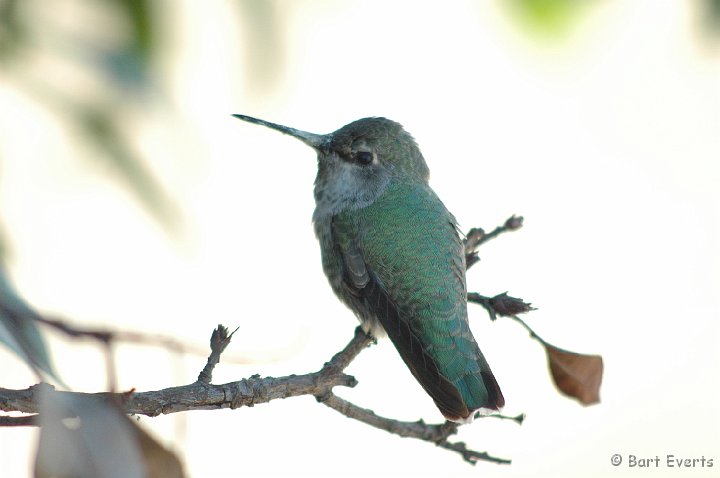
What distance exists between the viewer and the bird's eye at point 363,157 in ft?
11.6

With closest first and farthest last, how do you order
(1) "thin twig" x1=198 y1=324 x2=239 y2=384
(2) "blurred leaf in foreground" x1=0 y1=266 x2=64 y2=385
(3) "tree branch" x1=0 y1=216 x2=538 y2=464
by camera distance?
1. (2) "blurred leaf in foreground" x1=0 y1=266 x2=64 y2=385
2. (3) "tree branch" x1=0 y1=216 x2=538 y2=464
3. (1) "thin twig" x1=198 y1=324 x2=239 y2=384

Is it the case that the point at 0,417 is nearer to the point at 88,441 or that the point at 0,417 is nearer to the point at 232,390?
the point at 88,441

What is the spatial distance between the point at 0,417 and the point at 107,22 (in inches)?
24.6

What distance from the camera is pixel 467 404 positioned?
2.65 metres

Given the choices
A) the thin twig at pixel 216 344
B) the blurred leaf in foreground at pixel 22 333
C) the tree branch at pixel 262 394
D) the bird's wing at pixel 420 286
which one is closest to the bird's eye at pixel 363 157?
the bird's wing at pixel 420 286

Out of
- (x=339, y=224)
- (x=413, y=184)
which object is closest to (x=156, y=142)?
(x=339, y=224)

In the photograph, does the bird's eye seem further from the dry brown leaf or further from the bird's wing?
the dry brown leaf

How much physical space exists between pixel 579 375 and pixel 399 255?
3.01 feet

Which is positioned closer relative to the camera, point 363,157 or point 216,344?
point 216,344

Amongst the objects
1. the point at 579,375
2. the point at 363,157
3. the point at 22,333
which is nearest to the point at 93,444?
the point at 22,333

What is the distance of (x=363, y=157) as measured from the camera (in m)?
3.53

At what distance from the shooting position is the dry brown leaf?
232 cm

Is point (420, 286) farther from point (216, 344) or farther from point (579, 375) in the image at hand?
point (216, 344)

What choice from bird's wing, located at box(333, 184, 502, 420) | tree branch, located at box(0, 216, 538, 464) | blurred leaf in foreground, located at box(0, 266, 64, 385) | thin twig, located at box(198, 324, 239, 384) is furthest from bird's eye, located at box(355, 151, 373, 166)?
blurred leaf in foreground, located at box(0, 266, 64, 385)
